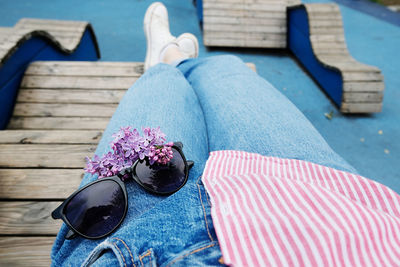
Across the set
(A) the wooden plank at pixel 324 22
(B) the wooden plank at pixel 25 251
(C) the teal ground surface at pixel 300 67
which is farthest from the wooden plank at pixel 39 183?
(A) the wooden plank at pixel 324 22

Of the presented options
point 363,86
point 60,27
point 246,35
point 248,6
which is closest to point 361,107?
point 363,86

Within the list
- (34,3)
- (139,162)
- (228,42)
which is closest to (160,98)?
(139,162)

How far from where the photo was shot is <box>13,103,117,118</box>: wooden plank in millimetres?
1529

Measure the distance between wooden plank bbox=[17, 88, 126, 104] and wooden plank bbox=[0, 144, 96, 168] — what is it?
54 centimetres

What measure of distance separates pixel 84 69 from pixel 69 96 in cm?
35

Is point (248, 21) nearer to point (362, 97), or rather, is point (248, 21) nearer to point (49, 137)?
point (362, 97)

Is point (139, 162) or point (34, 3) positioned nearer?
point (139, 162)

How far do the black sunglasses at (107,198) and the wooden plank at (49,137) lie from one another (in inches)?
25.1

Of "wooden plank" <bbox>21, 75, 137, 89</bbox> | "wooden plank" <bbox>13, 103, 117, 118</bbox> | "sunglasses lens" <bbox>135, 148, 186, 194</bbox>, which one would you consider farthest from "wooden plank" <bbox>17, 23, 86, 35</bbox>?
"sunglasses lens" <bbox>135, 148, 186, 194</bbox>

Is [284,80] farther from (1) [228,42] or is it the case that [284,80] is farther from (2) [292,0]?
(2) [292,0]

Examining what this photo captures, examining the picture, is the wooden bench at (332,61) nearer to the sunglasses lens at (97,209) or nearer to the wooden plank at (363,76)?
the wooden plank at (363,76)

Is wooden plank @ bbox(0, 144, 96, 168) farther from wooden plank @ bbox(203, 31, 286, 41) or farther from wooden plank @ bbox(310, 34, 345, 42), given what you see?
wooden plank @ bbox(310, 34, 345, 42)

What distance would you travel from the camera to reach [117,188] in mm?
656

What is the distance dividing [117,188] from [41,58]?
81.3 inches
